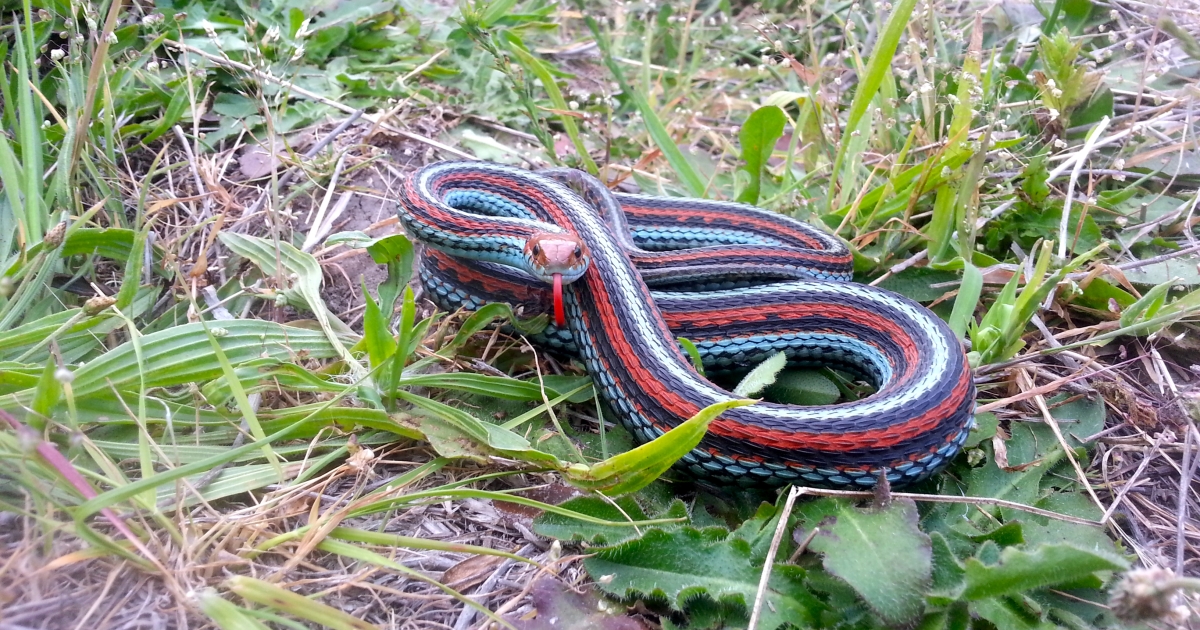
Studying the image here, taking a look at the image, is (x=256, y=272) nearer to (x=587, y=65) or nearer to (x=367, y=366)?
(x=367, y=366)

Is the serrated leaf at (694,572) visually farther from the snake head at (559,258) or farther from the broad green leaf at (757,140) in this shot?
the broad green leaf at (757,140)

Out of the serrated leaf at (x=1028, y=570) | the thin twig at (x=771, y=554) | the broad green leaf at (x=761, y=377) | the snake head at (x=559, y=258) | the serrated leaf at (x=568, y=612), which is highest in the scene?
the snake head at (x=559, y=258)

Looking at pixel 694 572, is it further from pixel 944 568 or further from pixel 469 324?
pixel 469 324

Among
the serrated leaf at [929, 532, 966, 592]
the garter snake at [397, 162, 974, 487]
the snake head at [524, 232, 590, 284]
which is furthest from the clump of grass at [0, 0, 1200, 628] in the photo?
the snake head at [524, 232, 590, 284]

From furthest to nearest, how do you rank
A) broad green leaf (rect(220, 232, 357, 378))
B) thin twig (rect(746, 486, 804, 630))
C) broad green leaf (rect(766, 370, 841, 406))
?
broad green leaf (rect(220, 232, 357, 378)), broad green leaf (rect(766, 370, 841, 406)), thin twig (rect(746, 486, 804, 630))

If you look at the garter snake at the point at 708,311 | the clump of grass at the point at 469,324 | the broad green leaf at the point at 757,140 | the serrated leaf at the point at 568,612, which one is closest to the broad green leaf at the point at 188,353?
the clump of grass at the point at 469,324

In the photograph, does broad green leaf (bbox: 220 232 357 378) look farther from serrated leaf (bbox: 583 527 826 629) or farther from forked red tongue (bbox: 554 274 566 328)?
serrated leaf (bbox: 583 527 826 629)
